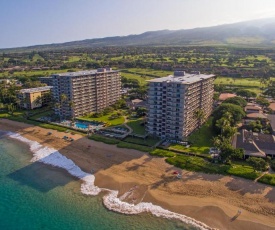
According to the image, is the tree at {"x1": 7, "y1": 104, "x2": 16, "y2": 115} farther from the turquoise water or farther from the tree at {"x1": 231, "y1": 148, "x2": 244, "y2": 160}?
the tree at {"x1": 231, "y1": 148, "x2": 244, "y2": 160}

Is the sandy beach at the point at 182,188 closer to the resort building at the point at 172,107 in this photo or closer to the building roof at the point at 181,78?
the resort building at the point at 172,107

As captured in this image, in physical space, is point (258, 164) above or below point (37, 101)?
below

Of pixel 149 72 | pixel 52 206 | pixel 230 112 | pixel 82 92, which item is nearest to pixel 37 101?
pixel 82 92

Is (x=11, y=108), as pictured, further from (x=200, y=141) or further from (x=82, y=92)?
(x=200, y=141)

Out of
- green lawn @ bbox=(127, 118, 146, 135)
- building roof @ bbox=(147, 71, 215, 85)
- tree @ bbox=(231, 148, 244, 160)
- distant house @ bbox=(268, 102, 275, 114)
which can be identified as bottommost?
green lawn @ bbox=(127, 118, 146, 135)

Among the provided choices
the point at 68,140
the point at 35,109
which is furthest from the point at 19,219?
the point at 35,109

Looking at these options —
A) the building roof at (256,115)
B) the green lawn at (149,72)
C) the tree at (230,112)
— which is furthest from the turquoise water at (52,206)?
the green lawn at (149,72)

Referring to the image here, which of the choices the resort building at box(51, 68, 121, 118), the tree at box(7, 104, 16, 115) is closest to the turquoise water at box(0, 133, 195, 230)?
the resort building at box(51, 68, 121, 118)

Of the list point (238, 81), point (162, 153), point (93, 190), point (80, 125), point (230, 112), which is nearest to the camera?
point (93, 190)
